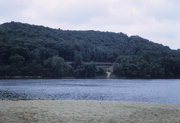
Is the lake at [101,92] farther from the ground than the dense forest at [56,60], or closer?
closer

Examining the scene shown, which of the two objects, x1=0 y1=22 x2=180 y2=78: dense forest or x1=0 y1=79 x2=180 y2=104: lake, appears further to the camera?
Result: x1=0 y1=22 x2=180 y2=78: dense forest

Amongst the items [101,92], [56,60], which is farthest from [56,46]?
[101,92]

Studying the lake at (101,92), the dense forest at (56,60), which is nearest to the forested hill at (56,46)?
the dense forest at (56,60)

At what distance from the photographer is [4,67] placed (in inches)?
5325

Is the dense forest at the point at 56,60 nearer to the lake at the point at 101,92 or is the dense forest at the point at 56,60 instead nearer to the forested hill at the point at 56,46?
the forested hill at the point at 56,46

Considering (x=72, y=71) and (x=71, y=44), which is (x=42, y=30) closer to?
(x=71, y=44)

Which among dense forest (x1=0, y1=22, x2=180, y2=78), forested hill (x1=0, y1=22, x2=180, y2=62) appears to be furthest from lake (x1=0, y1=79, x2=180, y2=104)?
forested hill (x1=0, y1=22, x2=180, y2=62)

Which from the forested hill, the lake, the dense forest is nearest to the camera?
the lake

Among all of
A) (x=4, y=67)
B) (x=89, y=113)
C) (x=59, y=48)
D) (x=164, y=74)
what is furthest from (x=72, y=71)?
(x=89, y=113)

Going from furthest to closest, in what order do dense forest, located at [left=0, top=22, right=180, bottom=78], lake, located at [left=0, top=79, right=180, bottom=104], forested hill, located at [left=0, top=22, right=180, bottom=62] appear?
Result: 1. forested hill, located at [left=0, top=22, right=180, bottom=62]
2. dense forest, located at [left=0, top=22, right=180, bottom=78]
3. lake, located at [left=0, top=79, right=180, bottom=104]

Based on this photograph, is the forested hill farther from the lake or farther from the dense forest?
the lake

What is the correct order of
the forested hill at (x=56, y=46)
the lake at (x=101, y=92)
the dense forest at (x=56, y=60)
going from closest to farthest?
the lake at (x=101, y=92) < the dense forest at (x=56, y=60) < the forested hill at (x=56, y=46)

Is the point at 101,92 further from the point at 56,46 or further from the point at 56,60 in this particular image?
the point at 56,46

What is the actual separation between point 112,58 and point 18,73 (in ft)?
211
